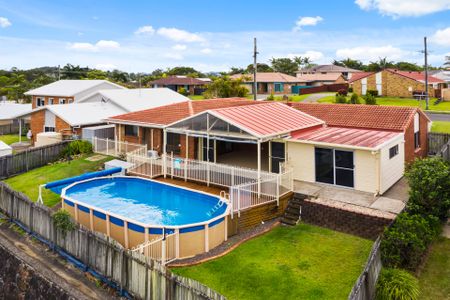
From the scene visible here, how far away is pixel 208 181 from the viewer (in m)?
21.5

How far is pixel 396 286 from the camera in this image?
11586 mm

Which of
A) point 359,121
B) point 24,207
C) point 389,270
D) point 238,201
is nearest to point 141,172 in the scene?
point 24,207

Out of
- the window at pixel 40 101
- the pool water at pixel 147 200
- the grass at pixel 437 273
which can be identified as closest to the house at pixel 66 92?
the window at pixel 40 101

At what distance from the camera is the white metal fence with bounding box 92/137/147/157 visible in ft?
89.2

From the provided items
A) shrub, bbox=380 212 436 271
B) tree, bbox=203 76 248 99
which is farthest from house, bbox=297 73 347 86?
shrub, bbox=380 212 436 271

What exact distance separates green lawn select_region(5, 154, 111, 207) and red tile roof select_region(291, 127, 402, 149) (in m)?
14.2

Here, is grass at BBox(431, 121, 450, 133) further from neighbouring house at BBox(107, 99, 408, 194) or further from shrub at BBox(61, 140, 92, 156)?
shrub at BBox(61, 140, 92, 156)

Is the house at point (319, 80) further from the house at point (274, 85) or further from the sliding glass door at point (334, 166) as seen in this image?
the sliding glass door at point (334, 166)

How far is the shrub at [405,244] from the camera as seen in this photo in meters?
13.2

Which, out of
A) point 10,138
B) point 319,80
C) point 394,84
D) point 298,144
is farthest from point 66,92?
point 319,80

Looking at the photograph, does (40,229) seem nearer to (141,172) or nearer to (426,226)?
(141,172)

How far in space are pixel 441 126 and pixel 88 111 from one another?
101ft

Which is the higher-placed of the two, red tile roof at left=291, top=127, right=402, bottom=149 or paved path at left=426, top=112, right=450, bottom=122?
paved path at left=426, top=112, right=450, bottom=122

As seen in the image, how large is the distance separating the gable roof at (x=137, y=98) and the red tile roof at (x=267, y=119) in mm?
17444
